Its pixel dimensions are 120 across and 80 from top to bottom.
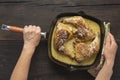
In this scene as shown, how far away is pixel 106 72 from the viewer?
1292mm

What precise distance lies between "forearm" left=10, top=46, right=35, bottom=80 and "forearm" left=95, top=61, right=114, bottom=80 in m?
0.27

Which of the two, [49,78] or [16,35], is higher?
[16,35]

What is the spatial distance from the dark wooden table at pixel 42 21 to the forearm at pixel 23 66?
45mm

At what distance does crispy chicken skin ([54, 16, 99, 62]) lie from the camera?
1.30 m

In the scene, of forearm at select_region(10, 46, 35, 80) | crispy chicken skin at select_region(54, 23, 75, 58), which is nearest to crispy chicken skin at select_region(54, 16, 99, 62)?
crispy chicken skin at select_region(54, 23, 75, 58)

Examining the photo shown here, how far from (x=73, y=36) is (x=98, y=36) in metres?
0.09

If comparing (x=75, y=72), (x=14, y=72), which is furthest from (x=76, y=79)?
(x=14, y=72)

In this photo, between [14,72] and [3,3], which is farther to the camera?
[3,3]

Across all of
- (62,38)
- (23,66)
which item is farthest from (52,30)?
(23,66)

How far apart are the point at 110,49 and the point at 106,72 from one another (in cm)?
9

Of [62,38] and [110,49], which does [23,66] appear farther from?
[110,49]

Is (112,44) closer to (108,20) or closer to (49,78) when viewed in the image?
(108,20)

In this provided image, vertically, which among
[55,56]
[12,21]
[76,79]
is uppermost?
→ [12,21]

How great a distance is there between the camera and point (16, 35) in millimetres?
1402
